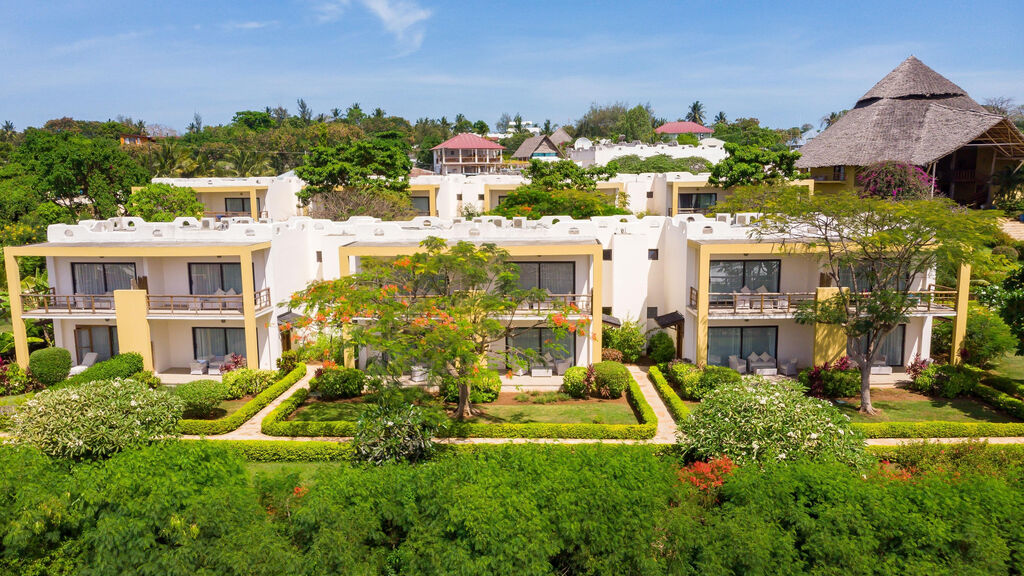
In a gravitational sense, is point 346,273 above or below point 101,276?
above

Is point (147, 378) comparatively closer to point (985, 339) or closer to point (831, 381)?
point (831, 381)

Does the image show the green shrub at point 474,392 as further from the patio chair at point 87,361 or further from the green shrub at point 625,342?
A: the patio chair at point 87,361

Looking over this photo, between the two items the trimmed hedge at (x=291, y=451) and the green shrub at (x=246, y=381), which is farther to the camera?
the green shrub at (x=246, y=381)

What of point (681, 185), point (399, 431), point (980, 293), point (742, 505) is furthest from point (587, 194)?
point (742, 505)

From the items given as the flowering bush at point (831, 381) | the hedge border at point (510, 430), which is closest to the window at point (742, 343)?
the flowering bush at point (831, 381)

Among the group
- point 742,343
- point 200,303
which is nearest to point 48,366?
point 200,303

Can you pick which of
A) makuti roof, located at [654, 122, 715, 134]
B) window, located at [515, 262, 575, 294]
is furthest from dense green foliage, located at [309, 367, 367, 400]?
makuti roof, located at [654, 122, 715, 134]

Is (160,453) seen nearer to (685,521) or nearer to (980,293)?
(685,521)
